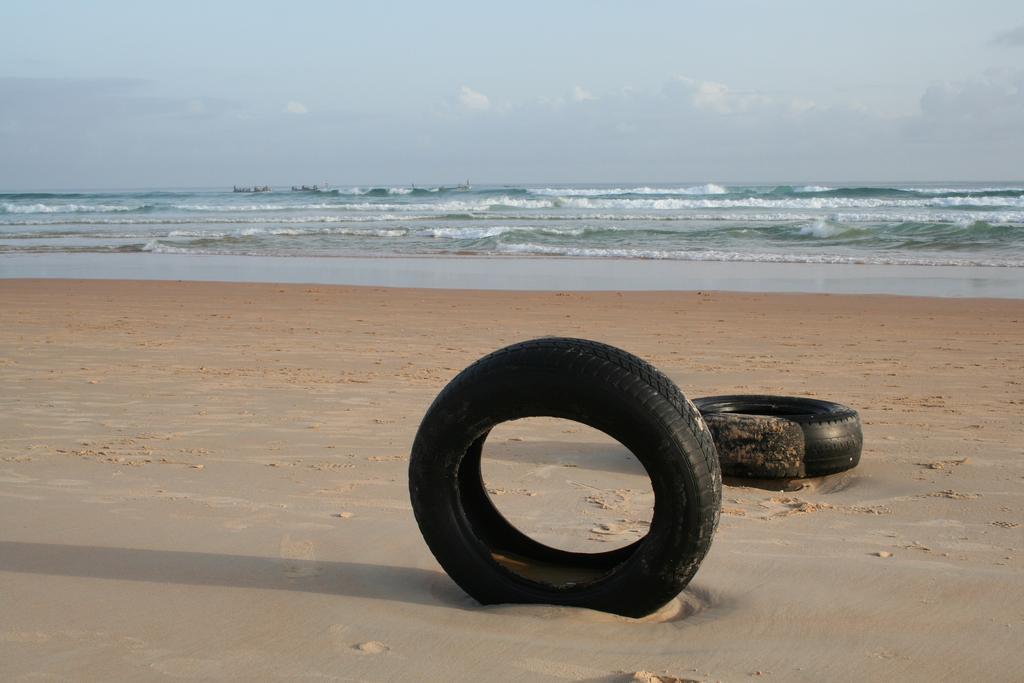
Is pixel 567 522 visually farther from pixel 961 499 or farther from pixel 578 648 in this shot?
pixel 961 499

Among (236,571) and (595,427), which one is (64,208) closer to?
(236,571)

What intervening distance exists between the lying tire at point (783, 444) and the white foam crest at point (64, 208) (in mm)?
58580

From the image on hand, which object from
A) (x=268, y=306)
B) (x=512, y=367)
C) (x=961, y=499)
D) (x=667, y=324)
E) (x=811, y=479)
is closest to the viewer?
(x=512, y=367)

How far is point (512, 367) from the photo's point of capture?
11.2 feet

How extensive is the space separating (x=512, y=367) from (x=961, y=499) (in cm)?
305

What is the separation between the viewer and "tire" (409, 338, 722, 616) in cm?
331

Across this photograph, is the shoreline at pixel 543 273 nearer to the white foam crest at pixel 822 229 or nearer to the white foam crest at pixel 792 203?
the white foam crest at pixel 822 229

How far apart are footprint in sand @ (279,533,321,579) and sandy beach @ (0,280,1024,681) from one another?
30 millimetres

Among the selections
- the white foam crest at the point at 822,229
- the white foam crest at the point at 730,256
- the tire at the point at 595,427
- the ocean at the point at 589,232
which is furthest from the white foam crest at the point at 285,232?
the tire at the point at 595,427

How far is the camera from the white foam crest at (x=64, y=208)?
60487mm

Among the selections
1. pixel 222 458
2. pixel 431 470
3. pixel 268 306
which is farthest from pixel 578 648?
pixel 268 306

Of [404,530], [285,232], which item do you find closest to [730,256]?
[285,232]

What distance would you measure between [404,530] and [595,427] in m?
1.51

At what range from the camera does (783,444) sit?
5562 mm
